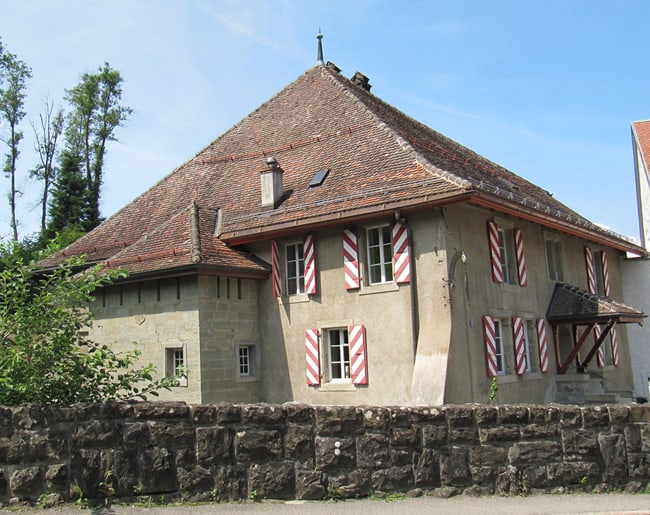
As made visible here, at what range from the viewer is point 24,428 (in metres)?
5.82

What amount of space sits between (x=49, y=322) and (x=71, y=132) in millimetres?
32215

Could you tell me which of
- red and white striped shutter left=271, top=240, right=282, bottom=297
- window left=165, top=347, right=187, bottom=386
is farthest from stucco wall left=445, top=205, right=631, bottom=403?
window left=165, top=347, right=187, bottom=386

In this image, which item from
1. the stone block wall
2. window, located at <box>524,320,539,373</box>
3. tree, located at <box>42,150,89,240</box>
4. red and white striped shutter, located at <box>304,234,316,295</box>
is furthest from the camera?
tree, located at <box>42,150,89,240</box>

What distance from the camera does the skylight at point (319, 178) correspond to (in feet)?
52.5

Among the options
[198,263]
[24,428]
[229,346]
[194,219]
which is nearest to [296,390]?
[229,346]

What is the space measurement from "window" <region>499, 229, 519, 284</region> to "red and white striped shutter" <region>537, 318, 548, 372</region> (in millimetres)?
1333

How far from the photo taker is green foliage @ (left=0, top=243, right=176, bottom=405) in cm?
627

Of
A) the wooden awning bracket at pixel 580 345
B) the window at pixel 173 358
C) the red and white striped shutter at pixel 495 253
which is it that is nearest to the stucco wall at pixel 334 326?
the window at pixel 173 358

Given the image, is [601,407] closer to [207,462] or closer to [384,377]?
[207,462]

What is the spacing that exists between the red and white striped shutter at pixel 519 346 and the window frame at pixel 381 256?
132 inches

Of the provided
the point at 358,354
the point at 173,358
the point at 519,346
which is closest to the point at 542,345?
the point at 519,346

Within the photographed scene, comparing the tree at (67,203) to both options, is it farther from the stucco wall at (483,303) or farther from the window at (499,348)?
the window at (499,348)

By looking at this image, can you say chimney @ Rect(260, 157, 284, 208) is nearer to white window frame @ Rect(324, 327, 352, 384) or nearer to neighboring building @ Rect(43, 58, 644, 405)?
neighboring building @ Rect(43, 58, 644, 405)

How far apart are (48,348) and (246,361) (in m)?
9.49
